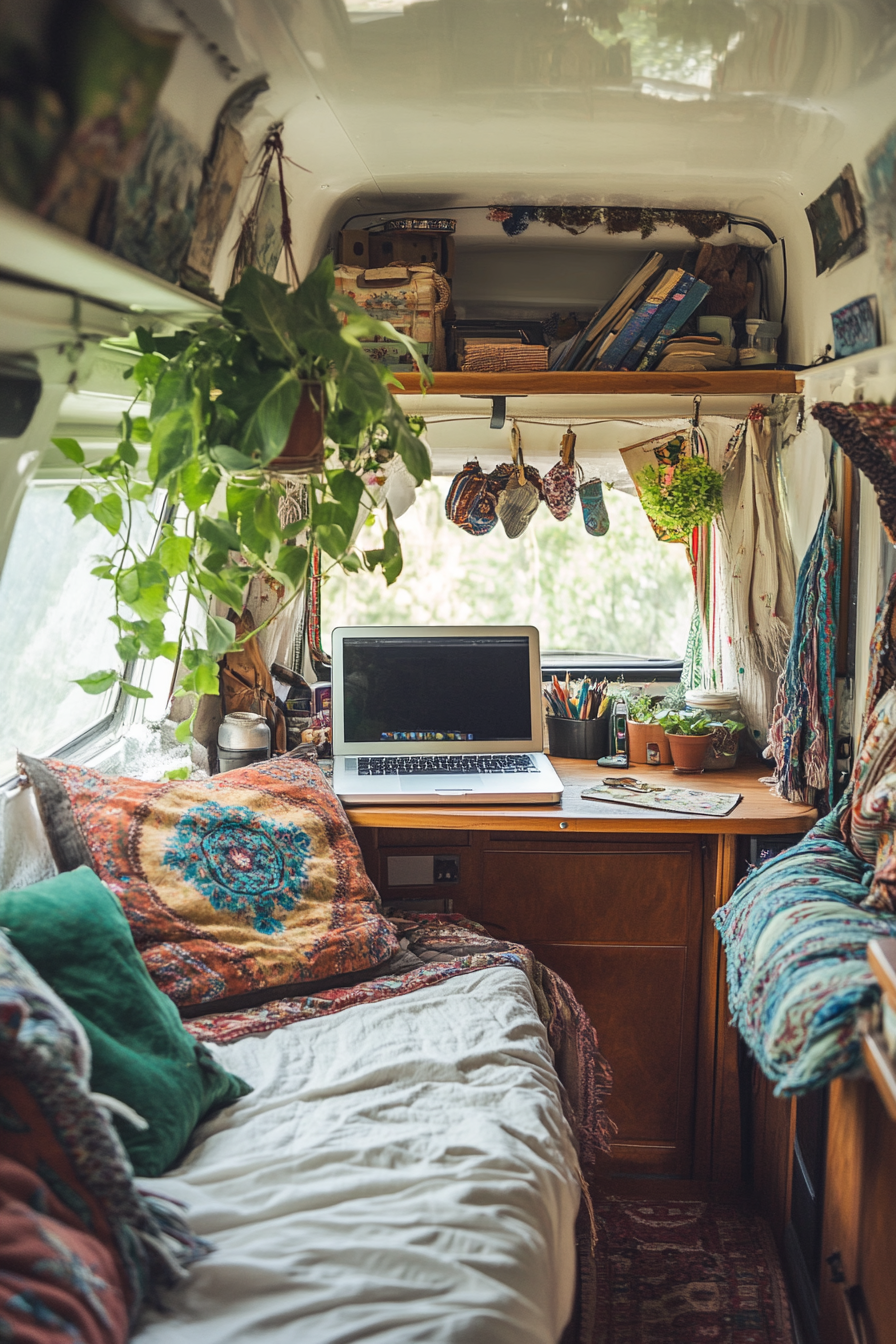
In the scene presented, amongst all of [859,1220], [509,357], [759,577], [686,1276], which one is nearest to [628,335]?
[509,357]

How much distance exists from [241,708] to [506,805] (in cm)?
76

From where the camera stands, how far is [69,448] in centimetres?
169

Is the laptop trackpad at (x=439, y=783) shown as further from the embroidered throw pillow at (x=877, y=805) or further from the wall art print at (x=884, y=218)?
the wall art print at (x=884, y=218)

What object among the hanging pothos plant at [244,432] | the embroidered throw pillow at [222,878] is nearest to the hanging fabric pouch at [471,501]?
the hanging pothos plant at [244,432]

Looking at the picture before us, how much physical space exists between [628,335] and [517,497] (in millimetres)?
499

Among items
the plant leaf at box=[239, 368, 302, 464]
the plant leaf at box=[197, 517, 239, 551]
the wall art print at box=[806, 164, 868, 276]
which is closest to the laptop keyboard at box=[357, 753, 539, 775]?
the plant leaf at box=[197, 517, 239, 551]

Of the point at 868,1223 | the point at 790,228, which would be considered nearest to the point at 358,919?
the point at 868,1223

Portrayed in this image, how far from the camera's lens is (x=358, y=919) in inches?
80.4

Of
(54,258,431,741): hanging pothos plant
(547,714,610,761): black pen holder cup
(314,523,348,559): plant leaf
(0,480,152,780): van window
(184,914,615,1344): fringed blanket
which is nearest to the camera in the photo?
(54,258,431,741): hanging pothos plant

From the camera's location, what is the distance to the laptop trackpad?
2371 millimetres

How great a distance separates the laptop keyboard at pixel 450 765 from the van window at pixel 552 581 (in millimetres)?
527

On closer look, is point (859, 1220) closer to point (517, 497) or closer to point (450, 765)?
point (450, 765)

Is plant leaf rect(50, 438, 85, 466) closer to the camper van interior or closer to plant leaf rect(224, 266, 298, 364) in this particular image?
the camper van interior

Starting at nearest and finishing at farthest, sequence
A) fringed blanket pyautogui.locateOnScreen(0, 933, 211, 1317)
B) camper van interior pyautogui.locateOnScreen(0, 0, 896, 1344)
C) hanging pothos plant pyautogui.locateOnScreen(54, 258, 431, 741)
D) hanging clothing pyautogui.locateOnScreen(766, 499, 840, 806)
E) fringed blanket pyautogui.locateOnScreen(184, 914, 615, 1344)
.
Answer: fringed blanket pyautogui.locateOnScreen(0, 933, 211, 1317) < camper van interior pyautogui.locateOnScreen(0, 0, 896, 1344) < hanging pothos plant pyautogui.locateOnScreen(54, 258, 431, 741) < fringed blanket pyautogui.locateOnScreen(184, 914, 615, 1344) < hanging clothing pyautogui.locateOnScreen(766, 499, 840, 806)
